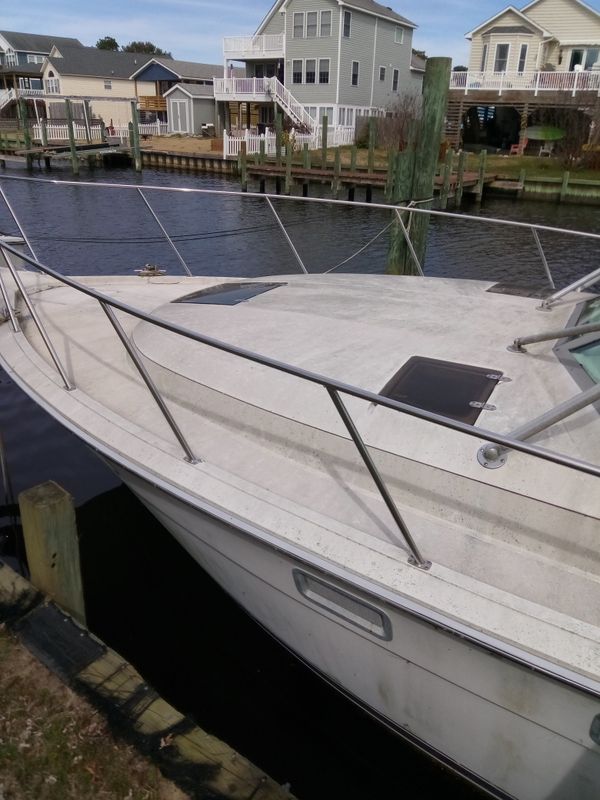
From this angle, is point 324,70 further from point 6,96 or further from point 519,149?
point 6,96

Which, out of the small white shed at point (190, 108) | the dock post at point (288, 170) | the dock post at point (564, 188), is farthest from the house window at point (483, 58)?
the small white shed at point (190, 108)

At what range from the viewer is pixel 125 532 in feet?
16.6

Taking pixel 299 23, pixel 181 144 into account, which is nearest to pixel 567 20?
pixel 299 23

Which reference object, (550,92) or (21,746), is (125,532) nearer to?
(21,746)

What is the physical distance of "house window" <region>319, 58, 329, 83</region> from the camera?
111ft

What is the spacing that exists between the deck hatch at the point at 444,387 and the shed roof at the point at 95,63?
54109 mm

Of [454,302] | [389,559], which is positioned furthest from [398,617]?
[454,302]

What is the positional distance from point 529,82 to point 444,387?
3241 centimetres

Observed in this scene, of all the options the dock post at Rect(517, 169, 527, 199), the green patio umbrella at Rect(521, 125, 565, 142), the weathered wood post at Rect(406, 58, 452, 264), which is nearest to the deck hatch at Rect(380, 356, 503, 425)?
the weathered wood post at Rect(406, 58, 452, 264)

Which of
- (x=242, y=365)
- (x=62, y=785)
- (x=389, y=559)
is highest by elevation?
(x=242, y=365)

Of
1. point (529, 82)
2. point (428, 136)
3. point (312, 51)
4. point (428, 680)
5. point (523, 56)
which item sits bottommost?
point (428, 680)

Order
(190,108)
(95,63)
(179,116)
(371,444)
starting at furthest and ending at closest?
(95,63) → (179,116) → (190,108) → (371,444)

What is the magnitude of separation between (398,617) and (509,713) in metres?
0.54

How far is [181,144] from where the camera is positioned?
37500 mm
